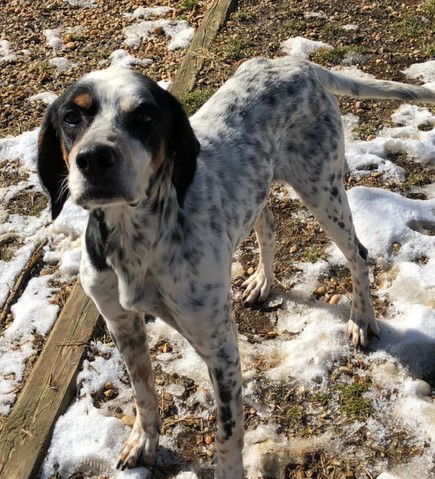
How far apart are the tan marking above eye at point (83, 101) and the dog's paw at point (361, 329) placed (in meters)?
2.11

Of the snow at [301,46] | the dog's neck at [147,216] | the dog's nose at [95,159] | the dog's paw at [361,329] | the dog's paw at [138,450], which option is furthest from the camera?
the snow at [301,46]

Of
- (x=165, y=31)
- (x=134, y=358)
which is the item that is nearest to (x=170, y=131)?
(x=134, y=358)

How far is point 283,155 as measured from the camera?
3.83 meters

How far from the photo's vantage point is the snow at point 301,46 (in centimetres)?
655

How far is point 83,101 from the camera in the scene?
9.19 feet

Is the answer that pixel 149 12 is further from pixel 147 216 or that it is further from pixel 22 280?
pixel 147 216

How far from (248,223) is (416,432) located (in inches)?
54.6

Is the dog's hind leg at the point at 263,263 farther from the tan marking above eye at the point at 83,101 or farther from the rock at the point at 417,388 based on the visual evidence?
the tan marking above eye at the point at 83,101

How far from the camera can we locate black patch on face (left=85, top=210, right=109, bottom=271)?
118 inches

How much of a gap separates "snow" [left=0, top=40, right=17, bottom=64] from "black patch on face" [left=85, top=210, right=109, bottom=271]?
4.46 m

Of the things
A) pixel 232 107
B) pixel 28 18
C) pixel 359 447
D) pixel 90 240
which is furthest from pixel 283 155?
pixel 28 18

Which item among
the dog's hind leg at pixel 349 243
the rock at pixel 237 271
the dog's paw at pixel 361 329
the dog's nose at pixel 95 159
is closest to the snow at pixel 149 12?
the rock at pixel 237 271

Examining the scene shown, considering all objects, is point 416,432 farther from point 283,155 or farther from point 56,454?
point 56,454

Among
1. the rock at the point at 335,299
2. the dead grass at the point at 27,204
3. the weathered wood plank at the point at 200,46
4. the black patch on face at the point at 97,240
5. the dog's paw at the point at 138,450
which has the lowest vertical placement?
the dead grass at the point at 27,204
